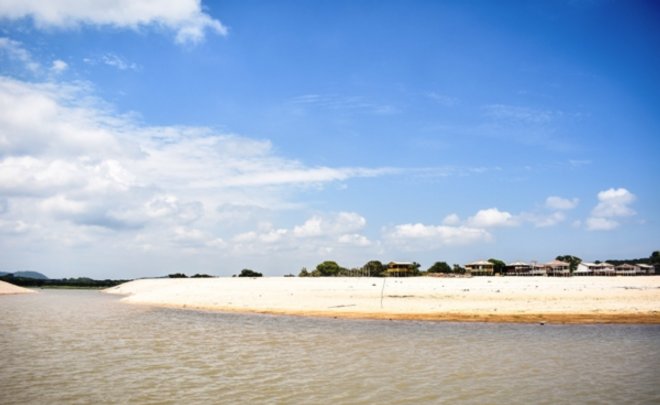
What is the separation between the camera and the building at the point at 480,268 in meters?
118

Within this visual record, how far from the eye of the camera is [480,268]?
12188 centimetres

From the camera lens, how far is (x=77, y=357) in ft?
65.0

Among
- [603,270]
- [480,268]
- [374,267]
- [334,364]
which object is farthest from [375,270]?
[334,364]

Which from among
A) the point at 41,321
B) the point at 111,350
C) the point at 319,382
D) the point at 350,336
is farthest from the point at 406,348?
the point at 41,321

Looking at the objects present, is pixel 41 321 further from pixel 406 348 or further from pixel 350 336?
pixel 406 348

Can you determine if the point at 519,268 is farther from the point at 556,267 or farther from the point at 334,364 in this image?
the point at 334,364

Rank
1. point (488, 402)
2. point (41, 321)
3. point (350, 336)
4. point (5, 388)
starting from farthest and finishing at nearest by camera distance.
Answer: point (41, 321), point (350, 336), point (5, 388), point (488, 402)

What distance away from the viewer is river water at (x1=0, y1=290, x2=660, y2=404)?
1371 centimetres

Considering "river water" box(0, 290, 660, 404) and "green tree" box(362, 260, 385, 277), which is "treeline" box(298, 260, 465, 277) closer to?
"green tree" box(362, 260, 385, 277)

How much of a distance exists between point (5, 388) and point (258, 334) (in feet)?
Answer: 46.9

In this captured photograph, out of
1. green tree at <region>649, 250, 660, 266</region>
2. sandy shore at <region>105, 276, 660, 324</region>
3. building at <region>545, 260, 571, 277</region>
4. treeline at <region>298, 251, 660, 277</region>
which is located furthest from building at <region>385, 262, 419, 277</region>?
green tree at <region>649, 250, 660, 266</region>

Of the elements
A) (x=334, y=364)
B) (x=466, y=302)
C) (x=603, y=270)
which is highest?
(x=603, y=270)

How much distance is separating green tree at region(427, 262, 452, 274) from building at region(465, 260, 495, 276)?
33.3 ft

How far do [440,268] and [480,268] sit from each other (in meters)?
16.2
